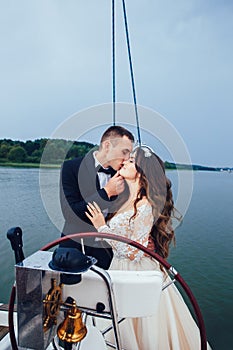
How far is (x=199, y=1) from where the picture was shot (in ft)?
5.69

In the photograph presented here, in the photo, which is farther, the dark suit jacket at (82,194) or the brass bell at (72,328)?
the dark suit jacket at (82,194)

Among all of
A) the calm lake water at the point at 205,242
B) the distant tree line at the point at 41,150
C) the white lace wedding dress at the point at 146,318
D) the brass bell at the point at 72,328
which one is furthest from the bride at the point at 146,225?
the brass bell at the point at 72,328

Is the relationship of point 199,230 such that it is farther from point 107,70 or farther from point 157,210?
point 107,70

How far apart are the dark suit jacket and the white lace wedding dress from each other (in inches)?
2.5

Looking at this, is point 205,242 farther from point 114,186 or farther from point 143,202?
point 114,186

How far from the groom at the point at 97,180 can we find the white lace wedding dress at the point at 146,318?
81mm

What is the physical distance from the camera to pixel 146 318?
4.23 ft

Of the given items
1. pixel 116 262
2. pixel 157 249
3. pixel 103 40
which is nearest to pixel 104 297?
pixel 116 262

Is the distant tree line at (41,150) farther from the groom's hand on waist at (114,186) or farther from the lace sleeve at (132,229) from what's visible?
the lace sleeve at (132,229)

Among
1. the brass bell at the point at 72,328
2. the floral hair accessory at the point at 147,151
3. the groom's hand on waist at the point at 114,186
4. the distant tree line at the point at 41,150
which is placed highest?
the distant tree line at the point at 41,150

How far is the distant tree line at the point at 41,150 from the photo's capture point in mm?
1372

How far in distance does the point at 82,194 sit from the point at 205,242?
1.05m

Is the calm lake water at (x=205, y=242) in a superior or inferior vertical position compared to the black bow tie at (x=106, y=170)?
inferior

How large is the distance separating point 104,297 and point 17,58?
74.2 inches
